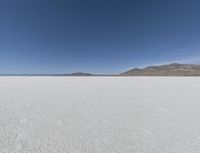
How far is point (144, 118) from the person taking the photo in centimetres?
255

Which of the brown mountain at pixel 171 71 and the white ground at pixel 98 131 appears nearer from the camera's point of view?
the white ground at pixel 98 131

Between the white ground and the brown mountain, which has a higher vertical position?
the brown mountain

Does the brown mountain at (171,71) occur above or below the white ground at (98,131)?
above

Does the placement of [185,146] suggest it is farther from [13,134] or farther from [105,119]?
[13,134]

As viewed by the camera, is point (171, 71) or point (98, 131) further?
point (171, 71)

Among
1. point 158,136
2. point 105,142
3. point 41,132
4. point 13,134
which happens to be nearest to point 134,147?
point 105,142

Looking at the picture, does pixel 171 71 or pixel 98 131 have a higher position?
pixel 171 71

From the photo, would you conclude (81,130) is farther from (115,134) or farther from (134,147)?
(134,147)

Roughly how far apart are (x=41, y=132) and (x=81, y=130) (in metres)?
0.57

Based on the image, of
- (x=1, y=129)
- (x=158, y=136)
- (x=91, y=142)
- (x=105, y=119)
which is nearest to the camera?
(x=91, y=142)

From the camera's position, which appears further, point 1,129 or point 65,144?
point 1,129

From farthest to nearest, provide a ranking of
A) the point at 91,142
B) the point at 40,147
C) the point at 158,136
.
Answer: the point at 158,136, the point at 91,142, the point at 40,147

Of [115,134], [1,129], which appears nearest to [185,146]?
[115,134]

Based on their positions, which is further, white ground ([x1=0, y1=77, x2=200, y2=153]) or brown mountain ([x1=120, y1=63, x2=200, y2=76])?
brown mountain ([x1=120, y1=63, x2=200, y2=76])
